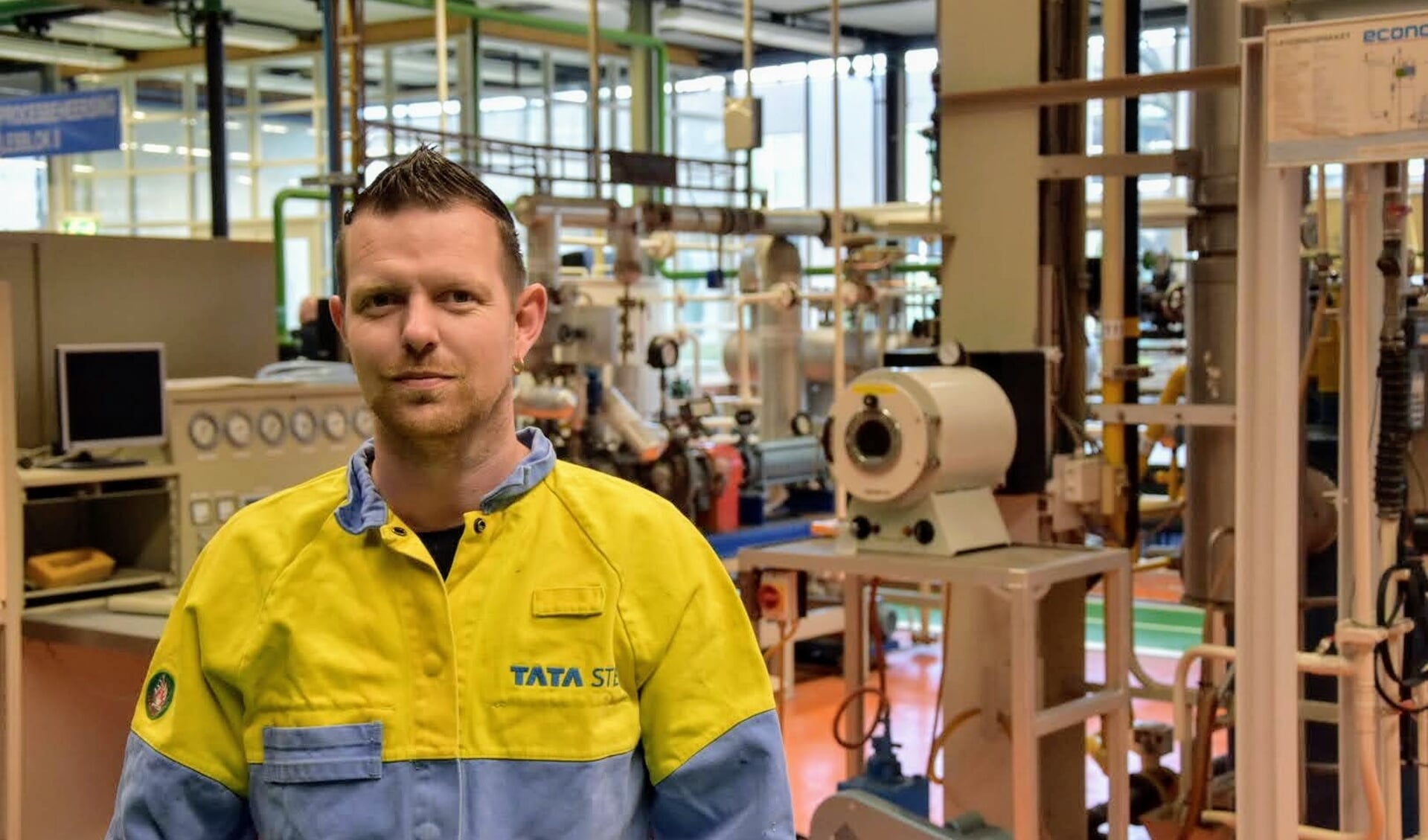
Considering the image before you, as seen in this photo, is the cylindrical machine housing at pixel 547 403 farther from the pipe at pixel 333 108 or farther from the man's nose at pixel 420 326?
the man's nose at pixel 420 326

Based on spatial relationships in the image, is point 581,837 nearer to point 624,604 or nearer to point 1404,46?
point 624,604

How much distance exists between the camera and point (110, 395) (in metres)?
3.85

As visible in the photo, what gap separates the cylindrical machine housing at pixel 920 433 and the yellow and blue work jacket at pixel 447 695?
219cm

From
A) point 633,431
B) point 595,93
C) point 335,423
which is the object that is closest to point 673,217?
point 595,93

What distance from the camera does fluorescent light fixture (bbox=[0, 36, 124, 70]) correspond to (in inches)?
405

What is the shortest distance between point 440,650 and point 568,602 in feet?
0.35

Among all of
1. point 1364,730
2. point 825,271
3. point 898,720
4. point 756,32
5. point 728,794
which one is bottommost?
point 898,720

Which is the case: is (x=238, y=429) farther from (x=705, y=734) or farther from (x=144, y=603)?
(x=705, y=734)

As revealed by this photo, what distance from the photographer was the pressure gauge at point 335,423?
422 centimetres

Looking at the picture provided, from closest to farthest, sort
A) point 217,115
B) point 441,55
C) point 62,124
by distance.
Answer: point 441,55 < point 62,124 < point 217,115

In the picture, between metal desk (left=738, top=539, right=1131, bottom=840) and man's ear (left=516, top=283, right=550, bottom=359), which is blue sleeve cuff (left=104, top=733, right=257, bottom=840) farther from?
metal desk (left=738, top=539, right=1131, bottom=840)

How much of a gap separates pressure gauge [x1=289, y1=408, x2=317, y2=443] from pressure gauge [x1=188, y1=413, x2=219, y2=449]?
0.70 feet

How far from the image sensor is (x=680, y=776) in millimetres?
1357

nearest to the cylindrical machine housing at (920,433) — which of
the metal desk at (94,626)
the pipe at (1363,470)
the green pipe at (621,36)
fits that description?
the pipe at (1363,470)
